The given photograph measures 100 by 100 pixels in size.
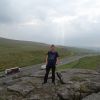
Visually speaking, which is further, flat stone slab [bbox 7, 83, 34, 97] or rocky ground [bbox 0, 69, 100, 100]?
flat stone slab [bbox 7, 83, 34, 97]

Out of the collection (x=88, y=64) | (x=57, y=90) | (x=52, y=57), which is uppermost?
(x=52, y=57)

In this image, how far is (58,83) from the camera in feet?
71.2

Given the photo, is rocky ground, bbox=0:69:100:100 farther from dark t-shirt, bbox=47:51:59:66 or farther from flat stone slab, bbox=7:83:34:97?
dark t-shirt, bbox=47:51:59:66

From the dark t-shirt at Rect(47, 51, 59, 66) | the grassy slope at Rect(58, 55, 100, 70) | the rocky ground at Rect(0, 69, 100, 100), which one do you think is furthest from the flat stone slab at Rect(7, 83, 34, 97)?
the grassy slope at Rect(58, 55, 100, 70)

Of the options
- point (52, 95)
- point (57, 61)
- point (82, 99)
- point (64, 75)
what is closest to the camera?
point (82, 99)

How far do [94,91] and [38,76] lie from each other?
6033mm

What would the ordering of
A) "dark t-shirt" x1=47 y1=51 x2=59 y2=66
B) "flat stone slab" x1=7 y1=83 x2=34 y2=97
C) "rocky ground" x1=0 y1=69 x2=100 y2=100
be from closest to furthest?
1. "rocky ground" x1=0 y1=69 x2=100 y2=100
2. "flat stone slab" x1=7 y1=83 x2=34 y2=97
3. "dark t-shirt" x1=47 y1=51 x2=59 y2=66

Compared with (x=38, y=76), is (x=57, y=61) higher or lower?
higher

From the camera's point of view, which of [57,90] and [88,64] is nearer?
[57,90]

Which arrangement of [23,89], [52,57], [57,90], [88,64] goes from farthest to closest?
[88,64], [52,57], [23,89], [57,90]

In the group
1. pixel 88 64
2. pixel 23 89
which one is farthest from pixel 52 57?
pixel 88 64

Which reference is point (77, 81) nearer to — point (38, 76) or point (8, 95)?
point (38, 76)

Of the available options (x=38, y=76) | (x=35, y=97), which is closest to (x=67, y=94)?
(x=35, y=97)

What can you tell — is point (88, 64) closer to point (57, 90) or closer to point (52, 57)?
point (52, 57)
